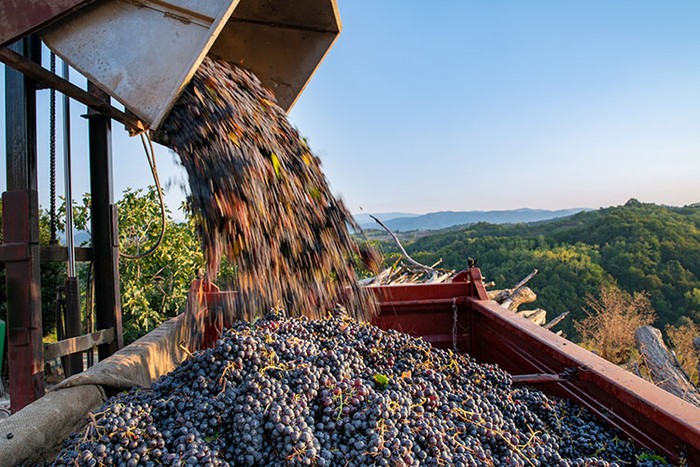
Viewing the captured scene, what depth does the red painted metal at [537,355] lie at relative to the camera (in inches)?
52.5

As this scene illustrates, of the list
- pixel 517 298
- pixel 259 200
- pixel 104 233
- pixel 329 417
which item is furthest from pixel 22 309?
pixel 517 298

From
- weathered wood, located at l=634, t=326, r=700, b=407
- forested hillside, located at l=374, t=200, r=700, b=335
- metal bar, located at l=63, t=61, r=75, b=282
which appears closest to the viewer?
metal bar, located at l=63, t=61, r=75, b=282

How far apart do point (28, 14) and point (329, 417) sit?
170 cm

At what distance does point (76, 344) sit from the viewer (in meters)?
2.33

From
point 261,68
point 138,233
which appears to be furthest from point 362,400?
point 138,233

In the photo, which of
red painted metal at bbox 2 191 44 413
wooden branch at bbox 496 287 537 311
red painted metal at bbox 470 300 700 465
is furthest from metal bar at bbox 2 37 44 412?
wooden branch at bbox 496 287 537 311

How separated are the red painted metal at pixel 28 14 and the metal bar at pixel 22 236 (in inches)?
17.1

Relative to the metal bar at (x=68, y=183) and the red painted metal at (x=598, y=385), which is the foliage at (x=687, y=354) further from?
the metal bar at (x=68, y=183)

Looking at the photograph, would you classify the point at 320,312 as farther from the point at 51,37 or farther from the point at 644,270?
the point at 644,270

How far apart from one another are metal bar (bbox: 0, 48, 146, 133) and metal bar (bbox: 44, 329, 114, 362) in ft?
3.72

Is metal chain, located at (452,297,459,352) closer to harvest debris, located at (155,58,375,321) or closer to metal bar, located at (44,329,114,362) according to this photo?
harvest debris, located at (155,58,375,321)

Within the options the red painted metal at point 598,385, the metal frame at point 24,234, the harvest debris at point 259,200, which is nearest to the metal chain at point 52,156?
the metal frame at point 24,234

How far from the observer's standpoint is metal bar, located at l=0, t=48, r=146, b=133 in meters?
1.76

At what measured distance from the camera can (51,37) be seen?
1.65 metres
